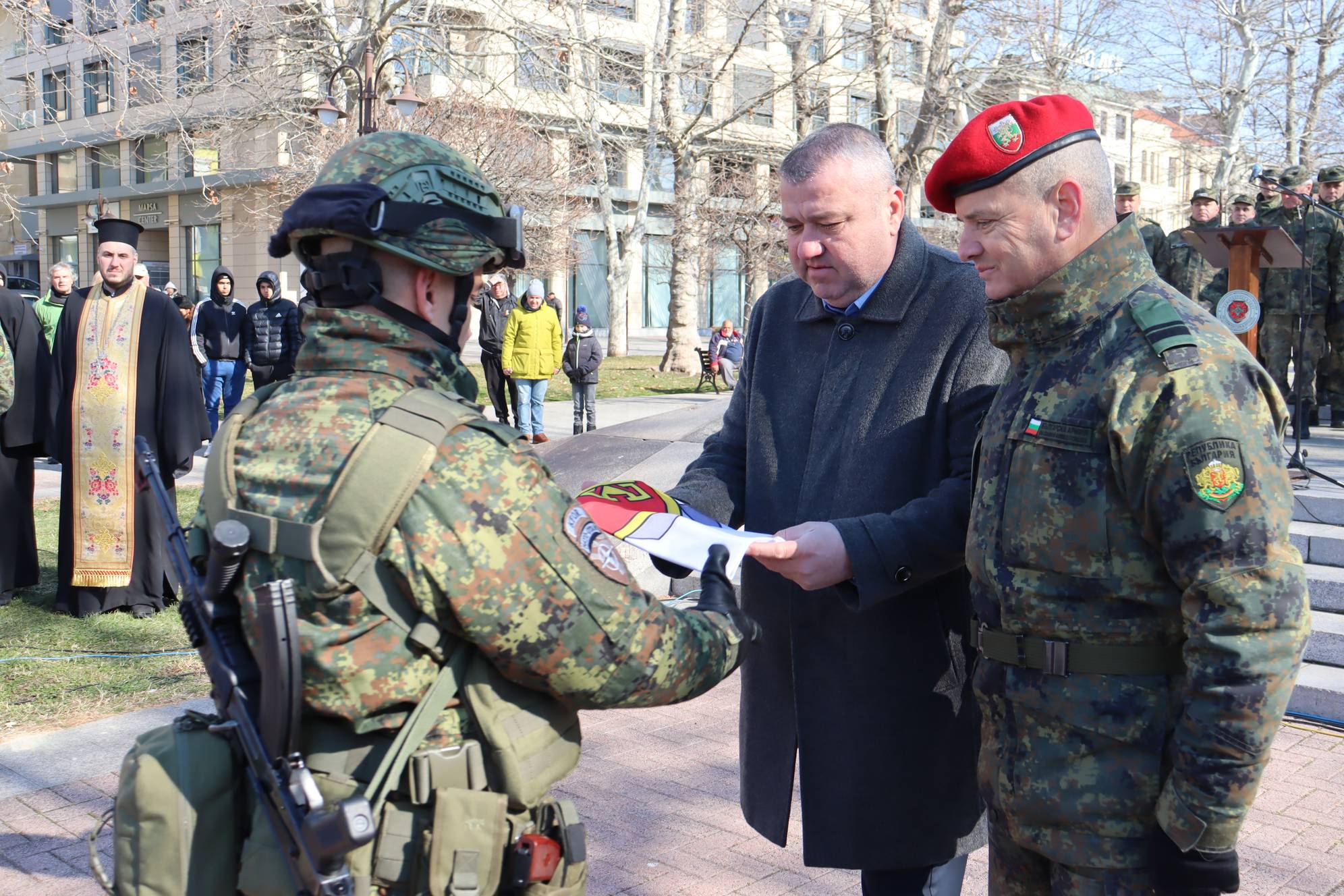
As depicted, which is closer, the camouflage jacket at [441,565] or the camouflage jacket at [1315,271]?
the camouflage jacket at [441,565]

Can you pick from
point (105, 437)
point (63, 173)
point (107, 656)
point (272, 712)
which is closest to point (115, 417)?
point (105, 437)

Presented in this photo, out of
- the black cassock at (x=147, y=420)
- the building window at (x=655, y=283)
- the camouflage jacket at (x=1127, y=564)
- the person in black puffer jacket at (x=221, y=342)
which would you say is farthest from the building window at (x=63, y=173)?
the camouflage jacket at (x=1127, y=564)

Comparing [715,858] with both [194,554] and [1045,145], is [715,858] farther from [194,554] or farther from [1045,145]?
[1045,145]

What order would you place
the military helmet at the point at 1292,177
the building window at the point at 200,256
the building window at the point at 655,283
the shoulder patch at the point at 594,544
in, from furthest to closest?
1. the building window at the point at 655,283
2. the building window at the point at 200,256
3. the military helmet at the point at 1292,177
4. the shoulder patch at the point at 594,544

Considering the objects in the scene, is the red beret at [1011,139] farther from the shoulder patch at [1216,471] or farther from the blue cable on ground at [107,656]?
the blue cable on ground at [107,656]

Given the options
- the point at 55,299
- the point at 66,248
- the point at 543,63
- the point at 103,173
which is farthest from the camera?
the point at 66,248

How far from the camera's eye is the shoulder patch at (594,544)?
1.88 metres

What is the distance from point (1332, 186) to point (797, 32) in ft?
43.9

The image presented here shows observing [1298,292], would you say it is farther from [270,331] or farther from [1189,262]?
[270,331]

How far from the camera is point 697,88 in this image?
26000mm

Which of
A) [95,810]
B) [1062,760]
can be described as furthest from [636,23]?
[1062,760]

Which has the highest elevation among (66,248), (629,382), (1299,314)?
(66,248)

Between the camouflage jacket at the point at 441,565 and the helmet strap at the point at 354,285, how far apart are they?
2 centimetres

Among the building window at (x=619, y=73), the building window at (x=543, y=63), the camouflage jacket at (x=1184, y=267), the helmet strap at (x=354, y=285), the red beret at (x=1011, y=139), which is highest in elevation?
the building window at (x=619, y=73)
